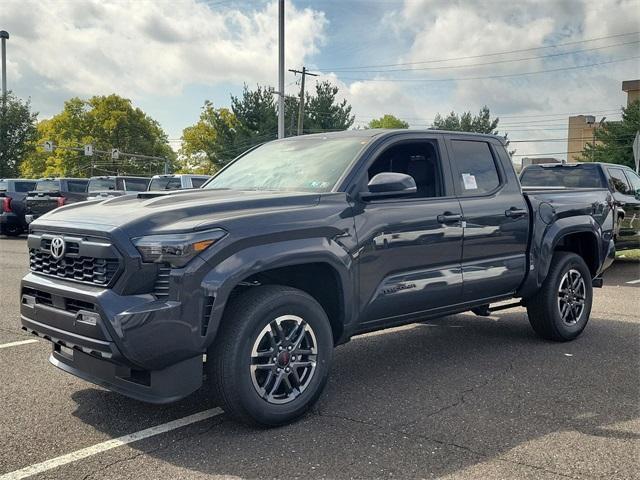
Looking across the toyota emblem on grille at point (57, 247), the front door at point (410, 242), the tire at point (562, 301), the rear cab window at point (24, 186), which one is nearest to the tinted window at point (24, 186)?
the rear cab window at point (24, 186)

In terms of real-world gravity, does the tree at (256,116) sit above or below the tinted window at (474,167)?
above

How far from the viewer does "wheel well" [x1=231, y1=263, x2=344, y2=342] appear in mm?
4133

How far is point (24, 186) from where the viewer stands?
69.5 feet

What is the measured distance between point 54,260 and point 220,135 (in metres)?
49.4

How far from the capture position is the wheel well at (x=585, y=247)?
6473 millimetres

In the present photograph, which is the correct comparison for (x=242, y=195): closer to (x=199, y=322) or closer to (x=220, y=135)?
(x=199, y=322)

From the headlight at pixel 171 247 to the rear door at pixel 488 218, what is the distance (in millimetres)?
2385

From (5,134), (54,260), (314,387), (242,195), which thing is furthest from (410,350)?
(5,134)

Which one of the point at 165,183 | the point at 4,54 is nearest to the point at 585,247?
the point at 165,183

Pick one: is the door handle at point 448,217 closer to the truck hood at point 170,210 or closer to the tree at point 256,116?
the truck hood at point 170,210

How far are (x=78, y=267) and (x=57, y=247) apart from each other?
0.25 meters

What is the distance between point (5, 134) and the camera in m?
43.7

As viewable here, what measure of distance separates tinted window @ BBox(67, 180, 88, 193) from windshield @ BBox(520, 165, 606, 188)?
1519 cm

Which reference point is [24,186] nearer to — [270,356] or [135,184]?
[135,184]
